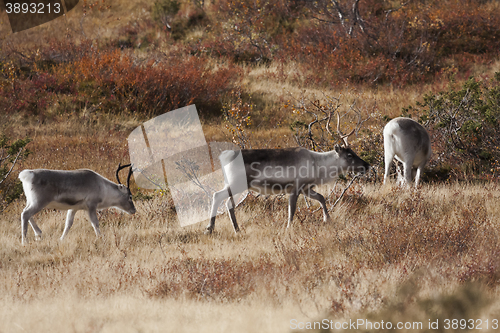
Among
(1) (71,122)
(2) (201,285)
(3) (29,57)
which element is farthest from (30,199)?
(3) (29,57)

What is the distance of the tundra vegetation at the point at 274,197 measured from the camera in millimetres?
4535

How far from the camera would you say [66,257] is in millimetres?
6156

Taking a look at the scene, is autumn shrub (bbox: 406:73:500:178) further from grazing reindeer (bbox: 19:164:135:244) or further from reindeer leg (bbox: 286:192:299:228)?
grazing reindeer (bbox: 19:164:135:244)

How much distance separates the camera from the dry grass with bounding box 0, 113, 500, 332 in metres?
4.34

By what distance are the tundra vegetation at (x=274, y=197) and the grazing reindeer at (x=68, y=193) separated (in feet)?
1.59

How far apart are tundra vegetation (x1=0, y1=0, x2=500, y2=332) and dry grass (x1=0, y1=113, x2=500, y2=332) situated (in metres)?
0.03

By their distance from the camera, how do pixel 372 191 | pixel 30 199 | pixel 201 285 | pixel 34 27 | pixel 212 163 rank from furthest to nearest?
pixel 34 27 < pixel 212 163 < pixel 372 191 < pixel 30 199 < pixel 201 285

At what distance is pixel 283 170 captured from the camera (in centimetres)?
648

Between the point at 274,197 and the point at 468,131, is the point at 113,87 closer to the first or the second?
the point at 274,197

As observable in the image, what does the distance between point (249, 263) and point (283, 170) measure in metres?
1.44

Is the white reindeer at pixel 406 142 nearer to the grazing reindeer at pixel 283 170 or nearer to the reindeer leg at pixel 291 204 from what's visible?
the grazing reindeer at pixel 283 170

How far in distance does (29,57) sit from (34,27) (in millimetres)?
8221

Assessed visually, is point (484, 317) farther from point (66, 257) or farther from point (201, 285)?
point (66, 257)

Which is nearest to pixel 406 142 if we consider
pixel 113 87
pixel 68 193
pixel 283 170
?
pixel 283 170
